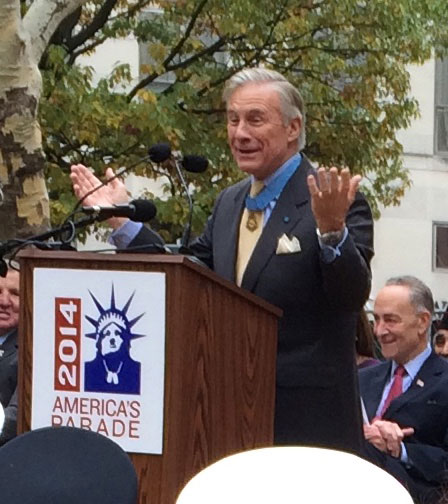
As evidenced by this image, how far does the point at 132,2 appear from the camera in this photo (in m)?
17.1

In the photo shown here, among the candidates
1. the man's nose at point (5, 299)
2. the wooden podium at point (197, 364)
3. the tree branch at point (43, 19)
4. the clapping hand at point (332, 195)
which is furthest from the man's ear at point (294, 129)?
the tree branch at point (43, 19)

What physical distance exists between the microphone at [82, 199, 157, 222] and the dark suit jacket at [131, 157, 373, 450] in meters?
0.36

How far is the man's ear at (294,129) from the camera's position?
4184 millimetres

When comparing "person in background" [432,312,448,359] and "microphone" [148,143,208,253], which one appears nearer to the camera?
"microphone" [148,143,208,253]

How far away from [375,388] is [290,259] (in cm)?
150

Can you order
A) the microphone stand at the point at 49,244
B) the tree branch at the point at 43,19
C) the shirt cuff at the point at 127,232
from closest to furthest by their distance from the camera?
the microphone stand at the point at 49,244, the shirt cuff at the point at 127,232, the tree branch at the point at 43,19

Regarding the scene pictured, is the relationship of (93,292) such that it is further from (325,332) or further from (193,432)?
(325,332)

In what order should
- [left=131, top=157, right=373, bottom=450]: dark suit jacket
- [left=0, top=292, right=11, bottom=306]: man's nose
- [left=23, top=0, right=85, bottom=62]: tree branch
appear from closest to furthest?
1. [left=131, top=157, right=373, bottom=450]: dark suit jacket
2. [left=0, top=292, right=11, bottom=306]: man's nose
3. [left=23, top=0, right=85, bottom=62]: tree branch

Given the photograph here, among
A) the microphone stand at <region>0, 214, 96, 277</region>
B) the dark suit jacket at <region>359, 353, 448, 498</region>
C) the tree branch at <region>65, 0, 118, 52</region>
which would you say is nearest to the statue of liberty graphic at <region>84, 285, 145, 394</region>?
the microphone stand at <region>0, 214, 96, 277</region>

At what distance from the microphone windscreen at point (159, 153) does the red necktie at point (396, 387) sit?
1.55 meters

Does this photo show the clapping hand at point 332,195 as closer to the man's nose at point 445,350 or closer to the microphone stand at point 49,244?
the microphone stand at point 49,244

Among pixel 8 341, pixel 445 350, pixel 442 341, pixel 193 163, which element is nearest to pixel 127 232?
pixel 193 163

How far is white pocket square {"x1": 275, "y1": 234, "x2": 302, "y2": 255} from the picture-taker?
3998mm

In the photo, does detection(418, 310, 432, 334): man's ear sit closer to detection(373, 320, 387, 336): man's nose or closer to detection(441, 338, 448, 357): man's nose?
detection(373, 320, 387, 336): man's nose
